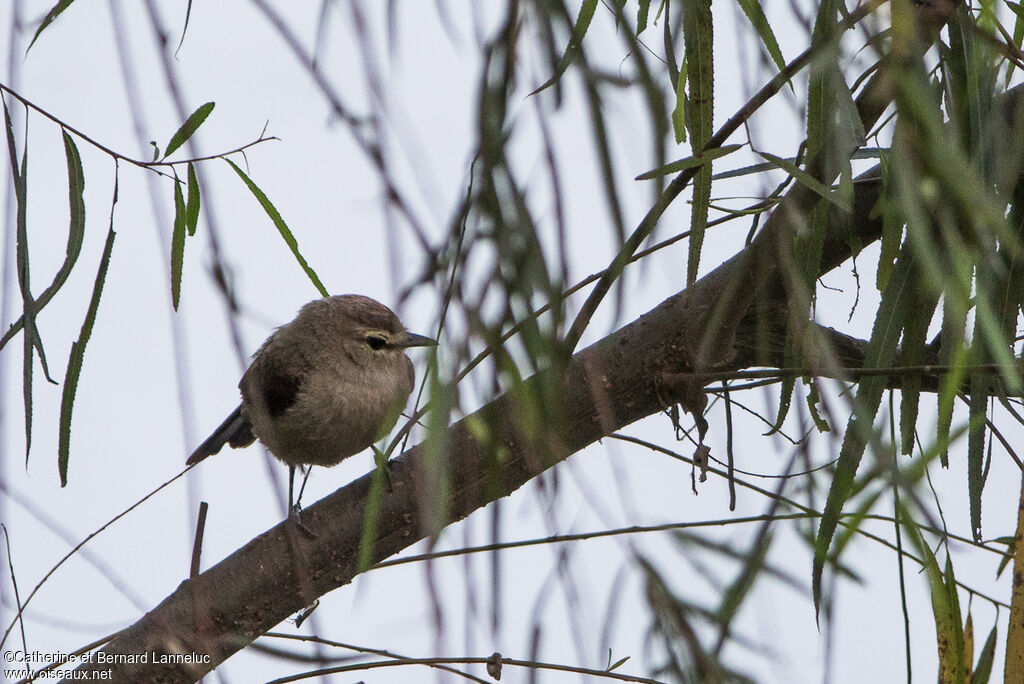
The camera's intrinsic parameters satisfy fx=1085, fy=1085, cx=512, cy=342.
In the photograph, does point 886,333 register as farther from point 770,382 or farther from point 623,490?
point 623,490

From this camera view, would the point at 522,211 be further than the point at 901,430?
No

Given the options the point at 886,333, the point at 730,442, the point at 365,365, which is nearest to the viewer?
the point at 886,333

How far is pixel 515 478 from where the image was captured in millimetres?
1993

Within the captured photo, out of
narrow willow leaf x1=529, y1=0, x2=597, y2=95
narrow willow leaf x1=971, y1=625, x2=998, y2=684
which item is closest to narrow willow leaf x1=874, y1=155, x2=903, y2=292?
narrow willow leaf x1=529, y1=0, x2=597, y2=95

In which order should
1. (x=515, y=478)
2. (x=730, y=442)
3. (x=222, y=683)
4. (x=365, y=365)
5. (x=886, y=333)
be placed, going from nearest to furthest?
(x=222, y=683) < (x=886, y=333) < (x=730, y=442) < (x=515, y=478) < (x=365, y=365)

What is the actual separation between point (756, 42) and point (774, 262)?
1.39 feet

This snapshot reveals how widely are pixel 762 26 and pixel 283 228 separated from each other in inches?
26.8

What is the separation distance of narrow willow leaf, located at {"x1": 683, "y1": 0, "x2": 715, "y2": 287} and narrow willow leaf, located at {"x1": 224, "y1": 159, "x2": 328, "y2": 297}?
0.48m

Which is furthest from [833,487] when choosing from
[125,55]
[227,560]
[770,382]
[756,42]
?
[227,560]

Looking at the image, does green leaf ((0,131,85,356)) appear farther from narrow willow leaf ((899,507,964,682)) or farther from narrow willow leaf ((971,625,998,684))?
narrow willow leaf ((971,625,998,684))

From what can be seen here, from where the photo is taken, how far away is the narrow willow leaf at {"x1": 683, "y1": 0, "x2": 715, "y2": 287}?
1.29m

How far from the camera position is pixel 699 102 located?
4.40 feet

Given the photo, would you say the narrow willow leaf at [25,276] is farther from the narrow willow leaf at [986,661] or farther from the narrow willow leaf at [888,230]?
the narrow willow leaf at [986,661]

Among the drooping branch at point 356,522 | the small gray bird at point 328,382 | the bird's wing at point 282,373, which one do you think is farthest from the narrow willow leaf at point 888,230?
the bird's wing at point 282,373
